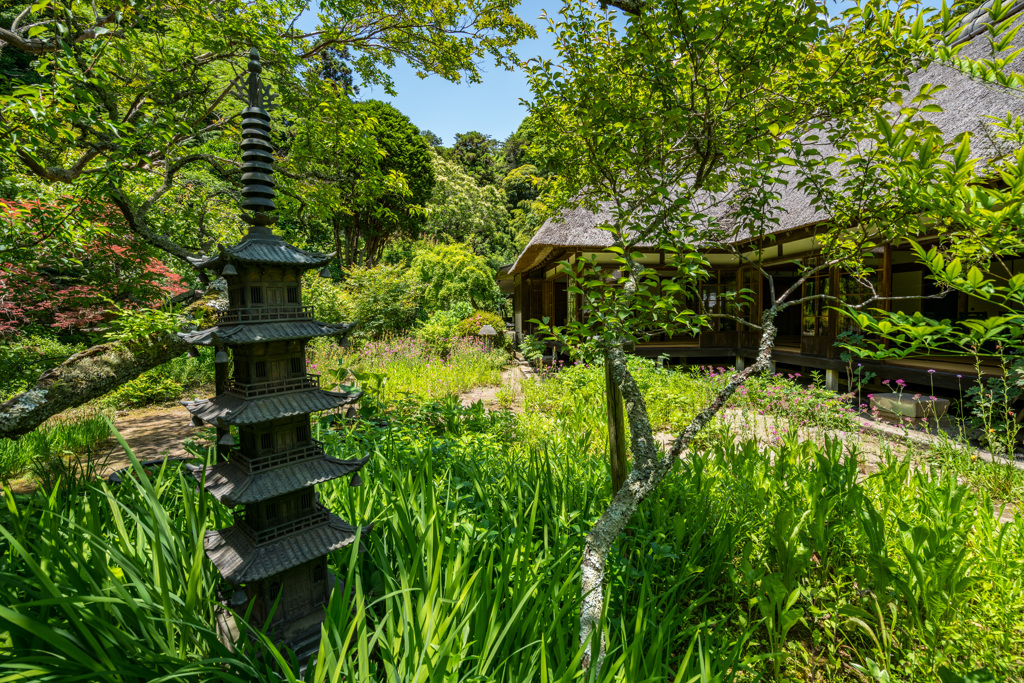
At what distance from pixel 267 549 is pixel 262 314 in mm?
1113

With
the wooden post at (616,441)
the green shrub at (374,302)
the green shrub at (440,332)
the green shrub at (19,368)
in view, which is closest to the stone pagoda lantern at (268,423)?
the wooden post at (616,441)

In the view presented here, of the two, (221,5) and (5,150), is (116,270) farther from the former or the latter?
(5,150)

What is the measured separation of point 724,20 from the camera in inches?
83.9

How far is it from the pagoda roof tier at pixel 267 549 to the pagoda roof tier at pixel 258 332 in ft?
3.16

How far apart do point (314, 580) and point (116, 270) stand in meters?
8.23

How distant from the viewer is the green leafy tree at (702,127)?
2145 mm

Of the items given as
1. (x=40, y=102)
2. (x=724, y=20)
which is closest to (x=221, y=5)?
(x=40, y=102)

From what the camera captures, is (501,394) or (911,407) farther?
(501,394)

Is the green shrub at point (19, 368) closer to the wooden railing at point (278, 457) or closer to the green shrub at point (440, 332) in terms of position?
the green shrub at point (440, 332)

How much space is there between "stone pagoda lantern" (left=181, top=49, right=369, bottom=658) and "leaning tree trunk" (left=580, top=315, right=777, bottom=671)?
4.01 ft

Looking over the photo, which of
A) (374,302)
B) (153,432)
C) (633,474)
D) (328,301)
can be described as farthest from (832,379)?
(328,301)

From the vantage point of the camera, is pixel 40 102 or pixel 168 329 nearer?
pixel 40 102

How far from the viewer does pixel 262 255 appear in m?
2.07

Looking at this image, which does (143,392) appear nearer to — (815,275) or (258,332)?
(258,332)
